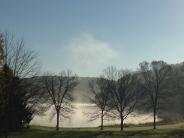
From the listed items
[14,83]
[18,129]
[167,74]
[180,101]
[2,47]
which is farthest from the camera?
[180,101]

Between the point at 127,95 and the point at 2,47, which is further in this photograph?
the point at 127,95

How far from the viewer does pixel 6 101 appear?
27.2 meters

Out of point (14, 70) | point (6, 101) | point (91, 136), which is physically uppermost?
point (14, 70)

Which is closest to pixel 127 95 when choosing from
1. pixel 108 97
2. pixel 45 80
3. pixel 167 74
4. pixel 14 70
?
pixel 108 97

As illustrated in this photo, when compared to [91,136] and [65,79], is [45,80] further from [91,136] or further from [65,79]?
[91,136]

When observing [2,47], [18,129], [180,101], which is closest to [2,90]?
[2,47]

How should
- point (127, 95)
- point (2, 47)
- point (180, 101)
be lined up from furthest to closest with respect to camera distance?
point (180, 101) < point (127, 95) < point (2, 47)

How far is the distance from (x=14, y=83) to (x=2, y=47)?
3.07 meters

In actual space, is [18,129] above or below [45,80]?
below

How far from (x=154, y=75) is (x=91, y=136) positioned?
21.4 metres

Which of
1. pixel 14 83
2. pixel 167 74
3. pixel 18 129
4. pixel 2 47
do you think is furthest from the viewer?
pixel 167 74

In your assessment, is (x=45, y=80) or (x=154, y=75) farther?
(x=45, y=80)

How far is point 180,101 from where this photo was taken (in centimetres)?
11450

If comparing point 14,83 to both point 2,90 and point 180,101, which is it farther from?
point 180,101
